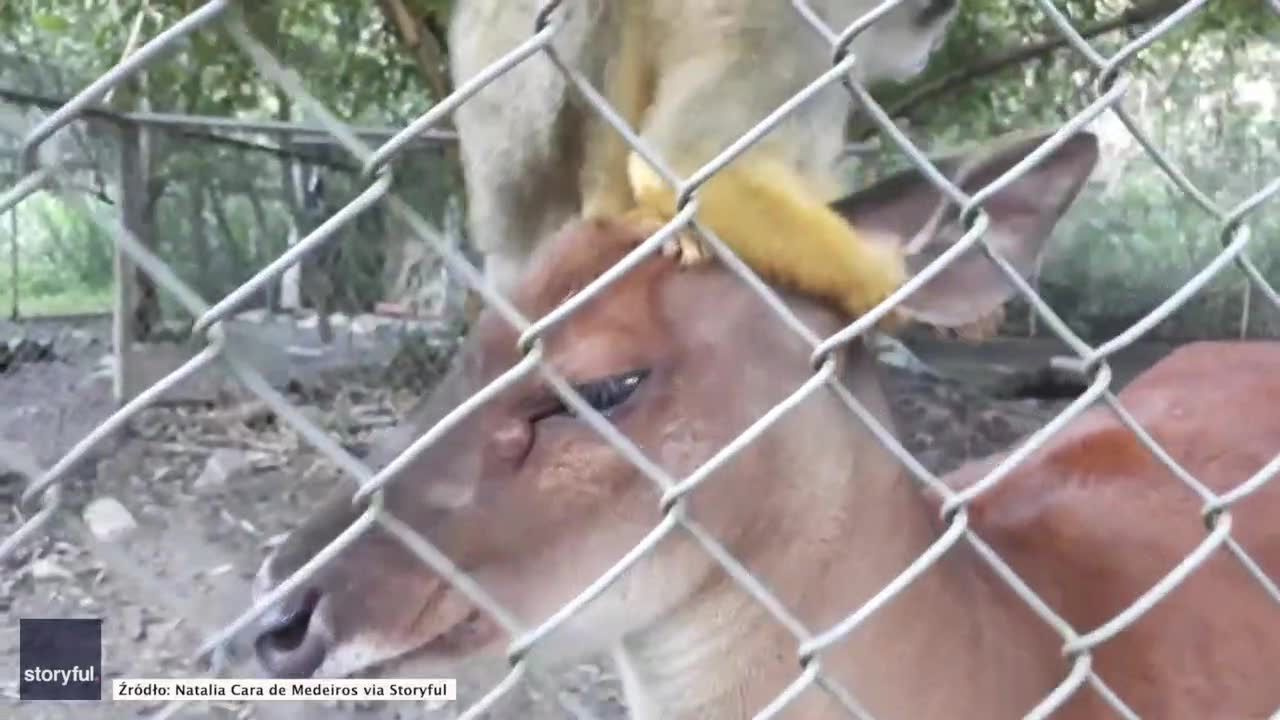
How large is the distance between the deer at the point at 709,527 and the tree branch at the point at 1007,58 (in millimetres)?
4363

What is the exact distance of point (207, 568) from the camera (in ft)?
13.1

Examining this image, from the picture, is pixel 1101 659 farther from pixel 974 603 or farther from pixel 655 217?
pixel 655 217

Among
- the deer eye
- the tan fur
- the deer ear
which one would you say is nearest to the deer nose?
the deer eye

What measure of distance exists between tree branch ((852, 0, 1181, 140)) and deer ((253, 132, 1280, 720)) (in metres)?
4.36

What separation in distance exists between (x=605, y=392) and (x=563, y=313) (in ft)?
1.45

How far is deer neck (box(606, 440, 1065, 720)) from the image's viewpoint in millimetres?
1628

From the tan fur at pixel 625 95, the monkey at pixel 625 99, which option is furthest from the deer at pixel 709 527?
the tan fur at pixel 625 95

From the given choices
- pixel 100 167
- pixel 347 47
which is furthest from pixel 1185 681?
pixel 347 47

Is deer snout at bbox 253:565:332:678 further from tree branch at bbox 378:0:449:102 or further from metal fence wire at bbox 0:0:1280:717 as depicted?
tree branch at bbox 378:0:449:102

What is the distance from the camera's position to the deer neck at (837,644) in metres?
1.63

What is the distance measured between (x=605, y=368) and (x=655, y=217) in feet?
0.62

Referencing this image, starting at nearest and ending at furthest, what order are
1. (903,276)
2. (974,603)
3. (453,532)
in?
(453,532) → (903,276) → (974,603)

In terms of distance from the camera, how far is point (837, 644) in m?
1.64

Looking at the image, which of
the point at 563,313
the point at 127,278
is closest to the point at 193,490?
the point at 127,278
